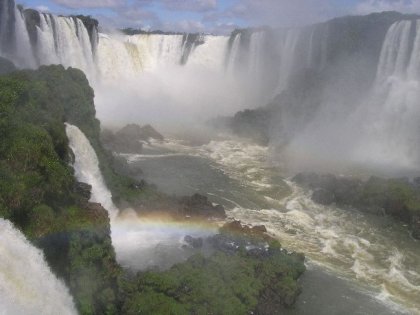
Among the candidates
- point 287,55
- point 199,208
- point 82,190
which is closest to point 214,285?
point 82,190

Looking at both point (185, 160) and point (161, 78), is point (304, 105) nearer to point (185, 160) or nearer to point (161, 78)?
point (185, 160)

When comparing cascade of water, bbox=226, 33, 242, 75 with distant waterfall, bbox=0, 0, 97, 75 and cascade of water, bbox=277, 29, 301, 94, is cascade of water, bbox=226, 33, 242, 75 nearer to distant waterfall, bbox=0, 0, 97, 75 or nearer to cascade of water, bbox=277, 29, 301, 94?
cascade of water, bbox=277, 29, 301, 94

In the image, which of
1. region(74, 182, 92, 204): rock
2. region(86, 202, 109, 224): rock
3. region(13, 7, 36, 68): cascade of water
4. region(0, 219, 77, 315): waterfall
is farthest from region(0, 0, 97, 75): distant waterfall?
region(0, 219, 77, 315): waterfall

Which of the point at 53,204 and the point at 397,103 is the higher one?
the point at 397,103

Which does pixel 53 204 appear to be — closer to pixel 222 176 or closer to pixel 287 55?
pixel 222 176

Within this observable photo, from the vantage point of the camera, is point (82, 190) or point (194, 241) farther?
point (194, 241)

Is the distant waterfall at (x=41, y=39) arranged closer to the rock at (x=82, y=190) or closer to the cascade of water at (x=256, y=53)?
the cascade of water at (x=256, y=53)

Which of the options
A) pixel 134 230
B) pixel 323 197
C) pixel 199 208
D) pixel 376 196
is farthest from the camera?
pixel 323 197
